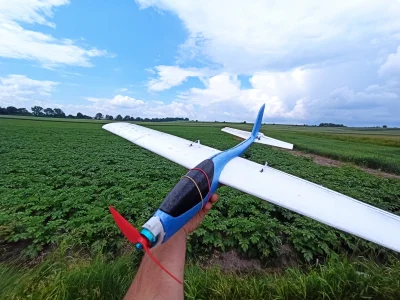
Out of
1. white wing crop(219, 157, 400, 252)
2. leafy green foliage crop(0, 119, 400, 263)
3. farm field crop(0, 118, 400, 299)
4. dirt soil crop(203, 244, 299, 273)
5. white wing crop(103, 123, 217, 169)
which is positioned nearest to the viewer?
white wing crop(219, 157, 400, 252)

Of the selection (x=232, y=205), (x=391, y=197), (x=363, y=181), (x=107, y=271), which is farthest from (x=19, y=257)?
(x=363, y=181)

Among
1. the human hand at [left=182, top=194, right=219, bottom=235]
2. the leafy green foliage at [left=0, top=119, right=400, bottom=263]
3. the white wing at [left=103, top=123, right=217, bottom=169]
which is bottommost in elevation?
the leafy green foliage at [left=0, top=119, right=400, bottom=263]

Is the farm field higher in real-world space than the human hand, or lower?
lower

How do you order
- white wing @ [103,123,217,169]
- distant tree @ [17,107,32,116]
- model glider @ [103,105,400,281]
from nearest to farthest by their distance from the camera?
1. model glider @ [103,105,400,281]
2. white wing @ [103,123,217,169]
3. distant tree @ [17,107,32,116]

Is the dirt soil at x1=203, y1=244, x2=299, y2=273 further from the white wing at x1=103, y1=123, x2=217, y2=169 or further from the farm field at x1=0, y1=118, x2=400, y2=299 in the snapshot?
the white wing at x1=103, y1=123, x2=217, y2=169

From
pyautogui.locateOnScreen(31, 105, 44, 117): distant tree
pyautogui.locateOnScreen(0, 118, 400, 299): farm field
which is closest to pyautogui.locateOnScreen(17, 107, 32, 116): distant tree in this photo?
pyautogui.locateOnScreen(31, 105, 44, 117): distant tree

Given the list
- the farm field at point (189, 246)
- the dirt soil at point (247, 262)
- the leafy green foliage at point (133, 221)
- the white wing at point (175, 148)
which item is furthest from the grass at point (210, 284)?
the white wing at point (175, 148)

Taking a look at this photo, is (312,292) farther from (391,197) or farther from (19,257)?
(391,197)

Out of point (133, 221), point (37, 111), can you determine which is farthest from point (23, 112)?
point (133, 221)

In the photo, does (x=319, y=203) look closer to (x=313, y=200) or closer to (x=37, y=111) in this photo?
(x=313, y=200)
